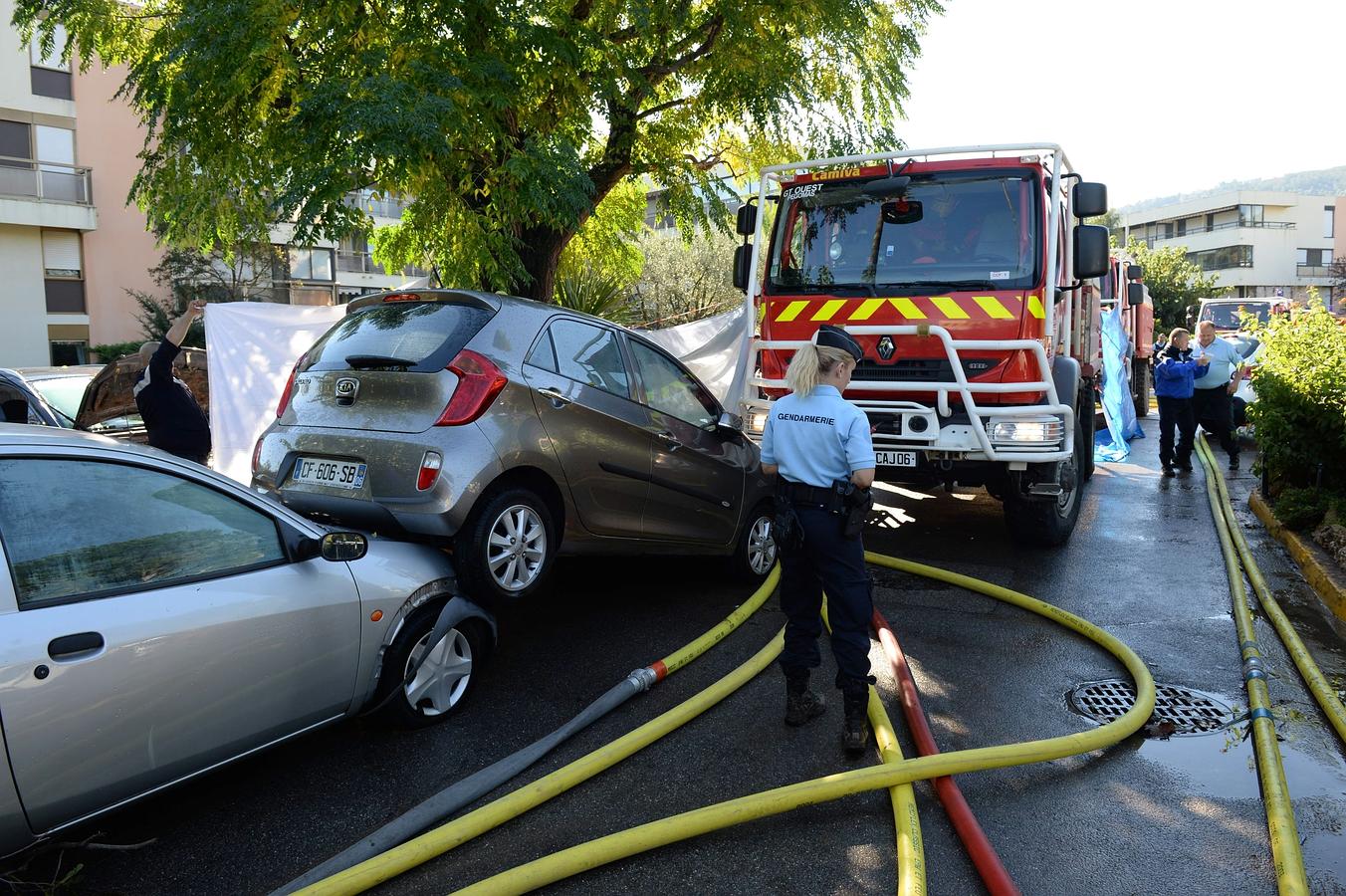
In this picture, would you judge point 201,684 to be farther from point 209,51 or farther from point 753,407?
point 209,51

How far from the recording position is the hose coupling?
15.0ft

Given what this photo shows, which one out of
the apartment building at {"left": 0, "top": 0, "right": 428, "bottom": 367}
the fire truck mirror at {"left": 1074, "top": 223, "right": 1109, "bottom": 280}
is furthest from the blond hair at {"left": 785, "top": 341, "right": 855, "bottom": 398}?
the apartment building at {"left": 0, "top": 0, "right": 428, "bottom": 367}

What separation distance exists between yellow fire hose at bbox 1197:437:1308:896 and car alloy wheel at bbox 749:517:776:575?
2.79 meters

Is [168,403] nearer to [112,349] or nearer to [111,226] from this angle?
[112,349]

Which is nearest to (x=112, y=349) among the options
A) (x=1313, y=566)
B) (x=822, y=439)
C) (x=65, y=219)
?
(x=65, y=219)

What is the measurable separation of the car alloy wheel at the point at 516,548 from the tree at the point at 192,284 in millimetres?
23684

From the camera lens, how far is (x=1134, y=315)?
17516 millimetres

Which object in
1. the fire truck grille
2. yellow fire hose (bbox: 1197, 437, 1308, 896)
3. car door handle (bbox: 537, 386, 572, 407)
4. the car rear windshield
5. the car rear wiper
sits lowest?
yellow fire hose (bbox: 1197, 437, 1308, 896)

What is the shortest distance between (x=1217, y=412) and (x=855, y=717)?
999 cm

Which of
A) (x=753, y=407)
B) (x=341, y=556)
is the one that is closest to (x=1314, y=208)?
(x=753, y=407)

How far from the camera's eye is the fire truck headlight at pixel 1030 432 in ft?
22.0

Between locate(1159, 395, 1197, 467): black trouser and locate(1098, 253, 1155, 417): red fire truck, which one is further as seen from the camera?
locate(1098, 253, 1155, 417): red fire truck

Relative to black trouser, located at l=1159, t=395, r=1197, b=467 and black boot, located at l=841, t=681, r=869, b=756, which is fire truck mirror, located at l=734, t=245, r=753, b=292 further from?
black trouser, located at l=1159, t=395, r=1197, b=467

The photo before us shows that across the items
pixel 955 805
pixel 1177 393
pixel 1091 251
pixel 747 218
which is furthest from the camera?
pixel 1177 393
